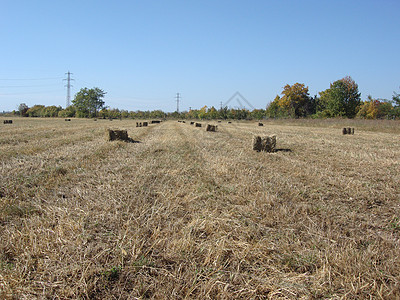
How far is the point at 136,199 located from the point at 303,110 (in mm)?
77180

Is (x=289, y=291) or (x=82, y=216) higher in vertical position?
(x=82, y=216)

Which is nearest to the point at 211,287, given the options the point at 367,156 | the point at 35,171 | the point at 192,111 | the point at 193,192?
the point at 193,192

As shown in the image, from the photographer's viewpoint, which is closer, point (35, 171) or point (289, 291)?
point (289, 291)

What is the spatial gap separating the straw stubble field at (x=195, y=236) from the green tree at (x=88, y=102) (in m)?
110

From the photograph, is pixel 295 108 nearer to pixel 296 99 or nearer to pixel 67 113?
pixel 296 99

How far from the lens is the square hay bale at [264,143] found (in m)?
10.5

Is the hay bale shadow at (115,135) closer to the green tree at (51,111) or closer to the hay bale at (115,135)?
the hay bale at (115,135)

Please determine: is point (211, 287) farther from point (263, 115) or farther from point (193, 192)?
point (263, 115)

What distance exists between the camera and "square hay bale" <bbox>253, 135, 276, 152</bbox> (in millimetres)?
10516

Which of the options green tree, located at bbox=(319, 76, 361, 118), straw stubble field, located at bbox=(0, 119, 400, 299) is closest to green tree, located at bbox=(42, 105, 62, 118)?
green tree, located at bbox=(319, 76, 361, 118)

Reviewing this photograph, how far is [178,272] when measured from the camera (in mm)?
2359

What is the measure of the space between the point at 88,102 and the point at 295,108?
3390 inches

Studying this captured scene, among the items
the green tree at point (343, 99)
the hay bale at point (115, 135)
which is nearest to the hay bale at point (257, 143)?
the hay bale at point (115, 135)

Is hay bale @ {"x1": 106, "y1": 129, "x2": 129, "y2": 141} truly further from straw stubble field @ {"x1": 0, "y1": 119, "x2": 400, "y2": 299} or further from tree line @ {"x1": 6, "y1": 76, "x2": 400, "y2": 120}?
tree line @ {"x1": 6, "y1": 76, "x2": 400, "y2": 120}
